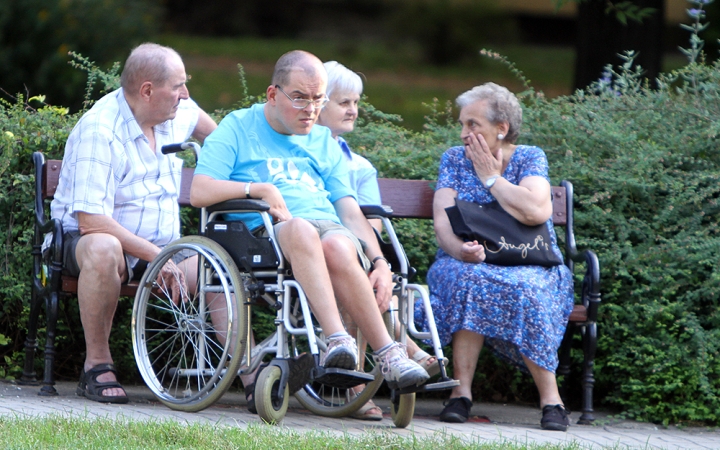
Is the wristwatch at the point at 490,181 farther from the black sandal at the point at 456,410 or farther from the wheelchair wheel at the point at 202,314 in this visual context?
the wheelchair wheel at the point at 202,314

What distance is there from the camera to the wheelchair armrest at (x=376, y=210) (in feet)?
15.4

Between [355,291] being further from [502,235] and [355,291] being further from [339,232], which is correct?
[502,235]

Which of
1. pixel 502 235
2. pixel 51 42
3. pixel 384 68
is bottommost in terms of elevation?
pixel 502 235

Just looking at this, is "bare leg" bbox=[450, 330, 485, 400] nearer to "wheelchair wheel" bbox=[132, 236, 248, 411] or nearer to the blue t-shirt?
the blue t-shirt

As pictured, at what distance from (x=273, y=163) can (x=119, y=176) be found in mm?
742

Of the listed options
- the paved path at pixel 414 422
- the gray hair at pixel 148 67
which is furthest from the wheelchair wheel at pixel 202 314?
the gray hair at pixel 148 67

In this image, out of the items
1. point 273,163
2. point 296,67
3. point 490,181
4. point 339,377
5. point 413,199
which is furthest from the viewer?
point 413,199

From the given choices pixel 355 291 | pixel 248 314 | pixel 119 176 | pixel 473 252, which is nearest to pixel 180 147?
pixel 119 176

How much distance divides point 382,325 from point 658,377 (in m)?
1.64

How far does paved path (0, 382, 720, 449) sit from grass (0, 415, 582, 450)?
7.4 inches

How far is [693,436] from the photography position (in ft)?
15.8

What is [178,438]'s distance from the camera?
3.66 meters

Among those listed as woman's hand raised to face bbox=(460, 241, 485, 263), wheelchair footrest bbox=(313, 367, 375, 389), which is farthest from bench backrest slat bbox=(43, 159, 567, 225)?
wheelchair footrest bbox=(313, 367, 375, 389)

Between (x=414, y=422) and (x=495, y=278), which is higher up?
(x=495, y=278)
